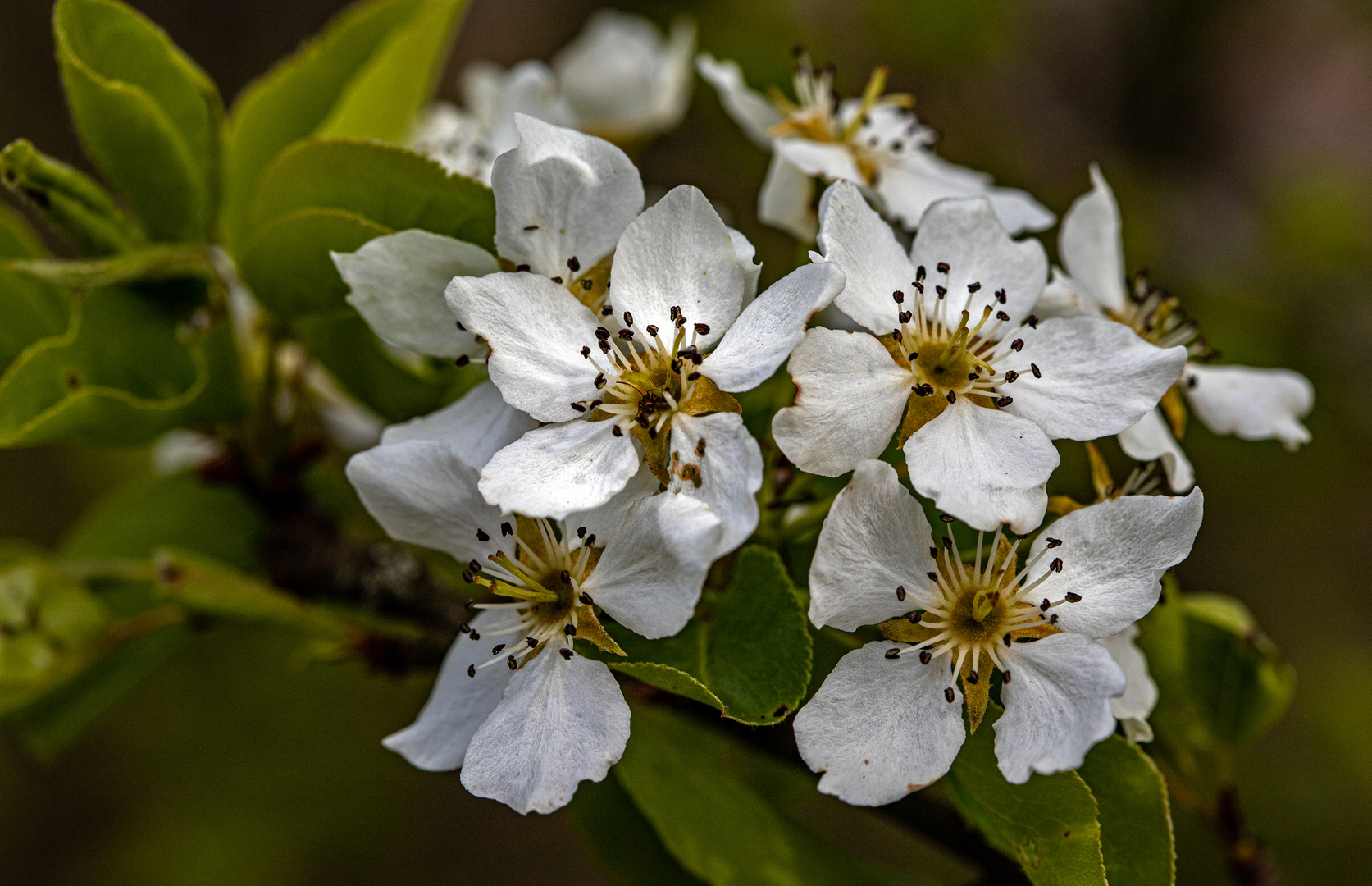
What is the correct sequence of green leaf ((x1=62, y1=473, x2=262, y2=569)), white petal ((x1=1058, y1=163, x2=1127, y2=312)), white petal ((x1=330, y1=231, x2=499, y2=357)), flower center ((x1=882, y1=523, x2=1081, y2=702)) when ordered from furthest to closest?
green leaf ((x1=62, y1=473, x2=262, y2=569)) < white petal ((x1=1058, y1=163, x2=1127, y2=312)) < white petal ((x1=330, y1=231, x2=499, y2=357)) < flower center ((x1=882, y1=523, x2=1081, y2=702))

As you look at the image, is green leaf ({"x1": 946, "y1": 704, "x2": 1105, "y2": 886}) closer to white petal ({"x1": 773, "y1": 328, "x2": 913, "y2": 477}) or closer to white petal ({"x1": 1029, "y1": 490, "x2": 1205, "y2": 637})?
white petal ({"x1": 1029, "y1": 490, "x2": 1205, "y2": 637})

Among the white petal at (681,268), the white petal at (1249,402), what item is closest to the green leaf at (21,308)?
the white petal at (681,268)

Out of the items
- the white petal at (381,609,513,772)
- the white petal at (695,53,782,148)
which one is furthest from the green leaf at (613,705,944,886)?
the white petal at (695,53,782,148)

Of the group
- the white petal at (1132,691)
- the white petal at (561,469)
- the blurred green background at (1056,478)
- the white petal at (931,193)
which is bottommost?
the blurred green background at (1056,478)

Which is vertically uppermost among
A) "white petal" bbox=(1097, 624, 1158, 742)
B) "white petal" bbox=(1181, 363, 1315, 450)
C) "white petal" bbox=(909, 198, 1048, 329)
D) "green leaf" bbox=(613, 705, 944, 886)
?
"white petal" bbox=(909, 198, 1048, 329)

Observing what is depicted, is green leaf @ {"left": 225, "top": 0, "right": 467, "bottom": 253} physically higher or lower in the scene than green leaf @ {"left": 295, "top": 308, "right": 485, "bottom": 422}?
higher

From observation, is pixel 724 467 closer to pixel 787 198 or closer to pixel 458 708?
pixel 458 708

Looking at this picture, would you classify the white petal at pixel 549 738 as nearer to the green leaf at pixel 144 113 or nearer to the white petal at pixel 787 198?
the white petal at pixel 787 198
